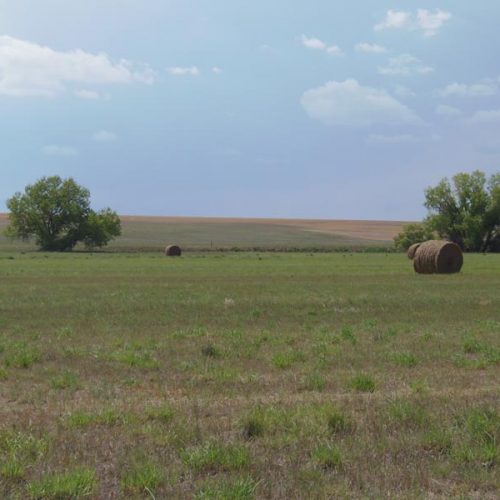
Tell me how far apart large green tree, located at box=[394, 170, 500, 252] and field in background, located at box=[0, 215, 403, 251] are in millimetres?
7677

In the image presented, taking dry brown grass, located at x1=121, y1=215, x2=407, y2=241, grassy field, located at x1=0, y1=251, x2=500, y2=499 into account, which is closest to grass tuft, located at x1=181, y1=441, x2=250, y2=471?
grassy field, located at x1=0, y1=251, x2=500, y2=499

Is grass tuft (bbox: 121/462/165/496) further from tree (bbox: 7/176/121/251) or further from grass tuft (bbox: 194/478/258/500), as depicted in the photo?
tree (bbox: 7/176/121/251)

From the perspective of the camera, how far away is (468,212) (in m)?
100

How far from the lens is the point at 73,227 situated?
354 ft

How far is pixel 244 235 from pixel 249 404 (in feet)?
389

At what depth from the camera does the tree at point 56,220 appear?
10544 cm

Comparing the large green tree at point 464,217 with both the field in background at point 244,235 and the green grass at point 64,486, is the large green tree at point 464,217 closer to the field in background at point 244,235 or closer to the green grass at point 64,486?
the field in background at point 244,235

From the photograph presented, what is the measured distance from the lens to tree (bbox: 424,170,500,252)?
9900 centimetres

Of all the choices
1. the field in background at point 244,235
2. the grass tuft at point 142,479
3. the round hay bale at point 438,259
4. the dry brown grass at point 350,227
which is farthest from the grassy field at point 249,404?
the dry brown grass at point 350,227

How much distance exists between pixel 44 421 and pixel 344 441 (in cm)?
373

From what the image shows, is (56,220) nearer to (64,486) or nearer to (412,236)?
(412,236)

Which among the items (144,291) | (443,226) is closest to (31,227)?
(443,226)

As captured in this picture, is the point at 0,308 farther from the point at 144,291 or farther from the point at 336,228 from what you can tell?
the point at 336,228

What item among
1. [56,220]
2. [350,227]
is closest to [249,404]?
[56,220]
